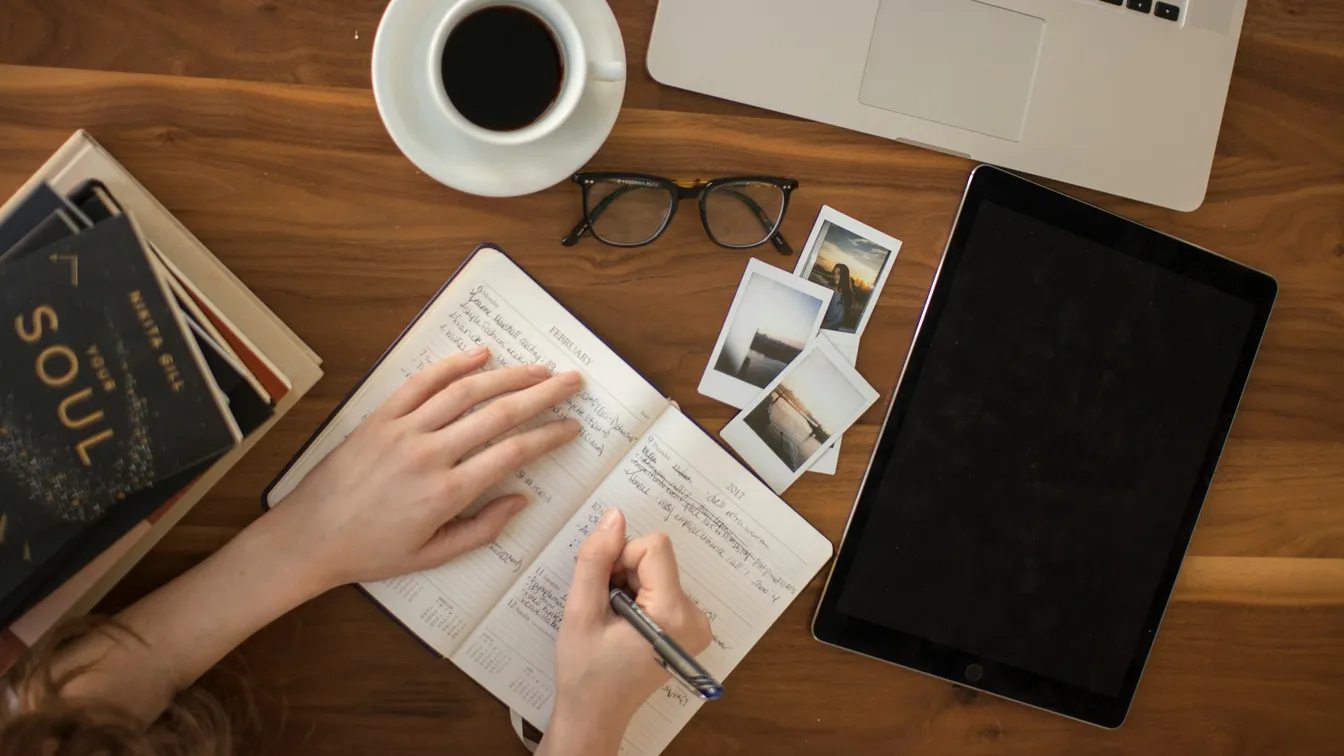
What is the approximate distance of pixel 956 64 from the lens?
2.38 ft

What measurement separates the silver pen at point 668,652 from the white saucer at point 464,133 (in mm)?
325

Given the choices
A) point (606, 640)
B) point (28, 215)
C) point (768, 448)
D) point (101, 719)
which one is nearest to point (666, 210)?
point (768, 448)

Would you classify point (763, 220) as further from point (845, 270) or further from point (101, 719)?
point (101, 719)

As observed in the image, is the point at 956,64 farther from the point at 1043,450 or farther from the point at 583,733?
the point at 583,733

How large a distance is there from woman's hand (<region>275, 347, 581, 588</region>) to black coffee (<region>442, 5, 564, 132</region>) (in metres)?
0.19

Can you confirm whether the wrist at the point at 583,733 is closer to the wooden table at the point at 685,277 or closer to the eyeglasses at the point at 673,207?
the wooden table at the point at 685,277

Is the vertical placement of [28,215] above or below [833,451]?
above

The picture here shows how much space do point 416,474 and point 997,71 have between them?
58 centimetres

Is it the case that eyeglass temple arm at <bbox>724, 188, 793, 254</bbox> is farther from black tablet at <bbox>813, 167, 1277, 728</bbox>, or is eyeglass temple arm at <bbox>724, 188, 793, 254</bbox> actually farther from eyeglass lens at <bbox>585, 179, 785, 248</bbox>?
black tablet at <bbox>813, 167, 1277, 728</bbox>

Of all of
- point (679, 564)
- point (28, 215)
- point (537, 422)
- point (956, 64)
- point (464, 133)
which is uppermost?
point (956, 64)

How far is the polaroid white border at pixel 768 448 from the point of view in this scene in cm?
74

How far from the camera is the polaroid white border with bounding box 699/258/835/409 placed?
735 mm

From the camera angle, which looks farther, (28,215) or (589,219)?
(589,219)

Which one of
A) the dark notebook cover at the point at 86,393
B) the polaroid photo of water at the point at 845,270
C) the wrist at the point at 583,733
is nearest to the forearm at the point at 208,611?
the dark notebook cover at the point at 86,393
